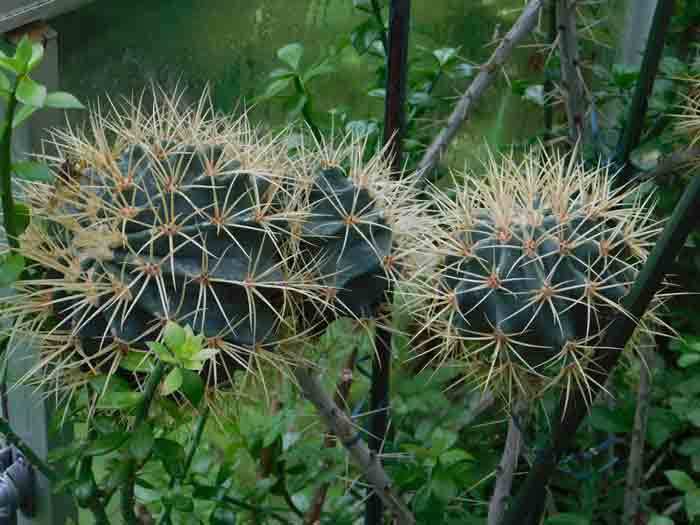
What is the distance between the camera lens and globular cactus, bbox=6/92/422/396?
0.66 metres

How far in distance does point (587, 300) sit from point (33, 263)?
0.43 m

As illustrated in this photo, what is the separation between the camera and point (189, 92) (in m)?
1.31

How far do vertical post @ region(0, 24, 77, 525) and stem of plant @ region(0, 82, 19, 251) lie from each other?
254 mm

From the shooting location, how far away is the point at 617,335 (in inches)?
28.6

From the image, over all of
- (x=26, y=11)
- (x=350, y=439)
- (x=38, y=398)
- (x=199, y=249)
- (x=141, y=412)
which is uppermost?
(x=26, y=11)

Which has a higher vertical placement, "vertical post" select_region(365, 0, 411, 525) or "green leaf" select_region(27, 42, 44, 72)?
"green leaf" select_region(27, 42, 44, 72)

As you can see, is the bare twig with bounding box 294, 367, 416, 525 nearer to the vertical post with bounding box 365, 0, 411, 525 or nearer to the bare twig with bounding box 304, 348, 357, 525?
the vertical post with bounding box 365, 0, 411, 525

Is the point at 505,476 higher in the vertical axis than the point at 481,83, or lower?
lower

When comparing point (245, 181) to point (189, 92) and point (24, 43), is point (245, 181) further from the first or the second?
point (189, 92)

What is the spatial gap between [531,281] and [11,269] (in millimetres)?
382

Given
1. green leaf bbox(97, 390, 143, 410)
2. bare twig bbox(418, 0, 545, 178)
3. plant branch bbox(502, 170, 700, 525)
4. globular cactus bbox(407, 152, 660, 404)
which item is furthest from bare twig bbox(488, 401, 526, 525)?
green leaf bbox(97, 390, 143, 410)

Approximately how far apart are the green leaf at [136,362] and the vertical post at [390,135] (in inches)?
7.4

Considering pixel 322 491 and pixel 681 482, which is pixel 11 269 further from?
pixel 681 482

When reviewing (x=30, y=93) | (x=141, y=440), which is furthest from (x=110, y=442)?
(x=30, y=93)
